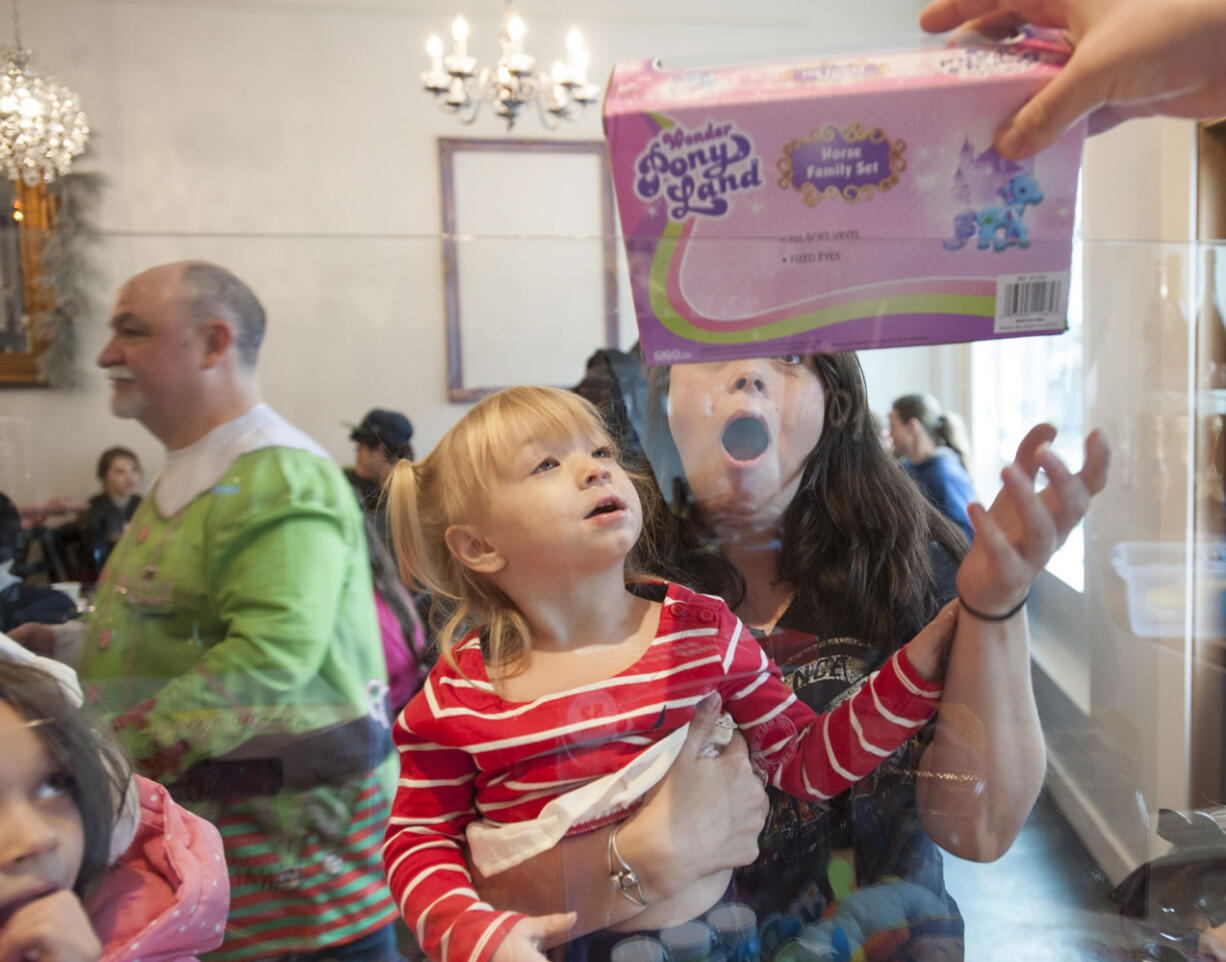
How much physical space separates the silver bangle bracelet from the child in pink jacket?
262mm

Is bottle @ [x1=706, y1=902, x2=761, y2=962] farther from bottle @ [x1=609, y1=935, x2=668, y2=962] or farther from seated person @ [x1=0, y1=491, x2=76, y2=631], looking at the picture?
seated person @ [x1=0, y1=491, x2=76, y2=631]

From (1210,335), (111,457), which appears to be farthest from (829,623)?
(111,457)

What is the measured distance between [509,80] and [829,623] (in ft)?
6.13

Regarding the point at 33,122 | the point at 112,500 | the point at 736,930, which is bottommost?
the point at 736,930

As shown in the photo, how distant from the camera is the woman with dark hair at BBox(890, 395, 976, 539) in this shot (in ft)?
2.19

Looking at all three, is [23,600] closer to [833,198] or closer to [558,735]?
[558,735]

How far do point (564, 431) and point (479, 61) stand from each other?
84.1 inches

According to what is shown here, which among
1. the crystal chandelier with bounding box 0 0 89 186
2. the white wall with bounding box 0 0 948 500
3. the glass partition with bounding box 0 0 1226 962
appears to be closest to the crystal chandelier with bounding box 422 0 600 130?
the white wall with bounding box 0 0 948 500

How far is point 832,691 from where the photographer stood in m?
0.65

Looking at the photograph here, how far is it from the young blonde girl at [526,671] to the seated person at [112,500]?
16cm

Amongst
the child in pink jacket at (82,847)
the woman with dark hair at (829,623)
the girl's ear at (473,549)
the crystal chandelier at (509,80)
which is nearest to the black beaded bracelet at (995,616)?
the woman with dark hair at (829,623)

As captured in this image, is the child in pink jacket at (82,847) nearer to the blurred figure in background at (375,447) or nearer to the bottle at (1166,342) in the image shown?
the blurred figure in background at (375,447)

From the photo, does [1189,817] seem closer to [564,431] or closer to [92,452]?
[564,431]

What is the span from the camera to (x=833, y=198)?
552mm
